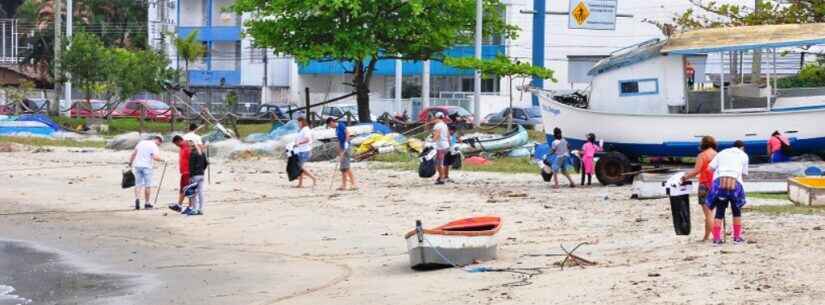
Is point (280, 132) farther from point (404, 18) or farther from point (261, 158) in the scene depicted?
point (404, 18)

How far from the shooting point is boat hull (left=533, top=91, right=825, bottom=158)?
27.0 meters

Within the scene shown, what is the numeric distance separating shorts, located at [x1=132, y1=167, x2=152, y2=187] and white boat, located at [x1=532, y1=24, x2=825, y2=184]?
8582 mm

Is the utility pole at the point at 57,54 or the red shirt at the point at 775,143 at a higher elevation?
the utility pole at the point at 57,54

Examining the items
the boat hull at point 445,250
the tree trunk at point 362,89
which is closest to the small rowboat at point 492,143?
the tree trunk at point 362,89

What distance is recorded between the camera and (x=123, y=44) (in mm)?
85062

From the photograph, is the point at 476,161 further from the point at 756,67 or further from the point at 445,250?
the point at 445,250

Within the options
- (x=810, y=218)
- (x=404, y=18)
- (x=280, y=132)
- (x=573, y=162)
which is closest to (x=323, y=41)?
(x=404, y=18)

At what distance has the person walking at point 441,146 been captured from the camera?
93.7ft

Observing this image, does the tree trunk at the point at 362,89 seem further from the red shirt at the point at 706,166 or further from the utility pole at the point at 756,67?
the red shirt at the point at 706,166

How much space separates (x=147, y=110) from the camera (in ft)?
185

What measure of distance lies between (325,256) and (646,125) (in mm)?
10461

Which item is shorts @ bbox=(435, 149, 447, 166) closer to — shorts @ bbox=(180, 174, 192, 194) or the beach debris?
the beach debris

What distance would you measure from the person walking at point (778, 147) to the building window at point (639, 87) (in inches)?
101

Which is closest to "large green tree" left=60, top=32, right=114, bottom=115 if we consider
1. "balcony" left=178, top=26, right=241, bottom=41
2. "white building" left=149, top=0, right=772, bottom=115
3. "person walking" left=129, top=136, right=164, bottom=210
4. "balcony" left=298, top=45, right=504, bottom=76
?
"white building" left=149, top=0, right=772, bottom=115
